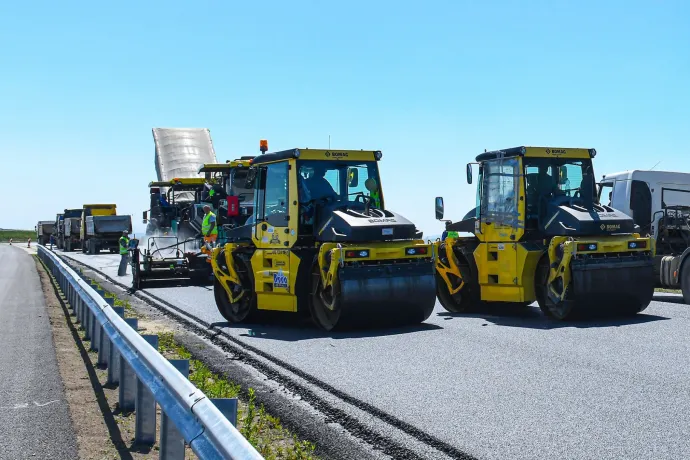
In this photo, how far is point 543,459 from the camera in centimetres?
525

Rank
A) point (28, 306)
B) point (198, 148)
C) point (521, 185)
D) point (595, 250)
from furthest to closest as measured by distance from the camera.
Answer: point (198, 148)
point (28, 306)
point (521, 185)
point (595, 250)

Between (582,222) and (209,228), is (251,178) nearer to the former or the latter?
(582,222)

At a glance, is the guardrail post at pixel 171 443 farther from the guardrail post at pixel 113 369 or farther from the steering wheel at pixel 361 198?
the steering wheel at pixel 361 198

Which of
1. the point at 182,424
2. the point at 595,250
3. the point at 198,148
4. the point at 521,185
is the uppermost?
the point at 198,148

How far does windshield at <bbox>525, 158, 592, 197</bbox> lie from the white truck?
11.2 ft

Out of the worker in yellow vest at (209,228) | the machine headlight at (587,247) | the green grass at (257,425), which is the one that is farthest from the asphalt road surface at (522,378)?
the worker in yellow vest at (209,228)

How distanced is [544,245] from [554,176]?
1.16 meters

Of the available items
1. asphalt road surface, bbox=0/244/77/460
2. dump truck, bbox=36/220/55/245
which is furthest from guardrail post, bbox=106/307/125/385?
dump truck, bbox=36/220/55/245

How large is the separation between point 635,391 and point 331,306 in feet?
16.4

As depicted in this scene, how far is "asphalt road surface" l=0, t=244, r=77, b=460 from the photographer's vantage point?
5684mm

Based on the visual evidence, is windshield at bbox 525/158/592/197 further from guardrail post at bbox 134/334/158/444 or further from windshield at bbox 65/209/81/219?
windshield at bbox 65/209/81/219

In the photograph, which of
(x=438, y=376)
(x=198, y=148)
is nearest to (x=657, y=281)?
(x=438, y=376)

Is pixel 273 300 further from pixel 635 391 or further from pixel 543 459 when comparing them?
pixel 543 459

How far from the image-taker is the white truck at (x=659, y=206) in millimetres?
17078
